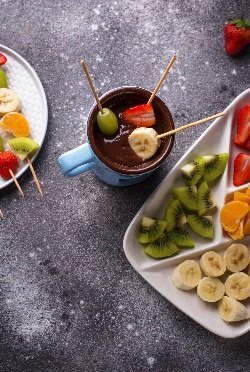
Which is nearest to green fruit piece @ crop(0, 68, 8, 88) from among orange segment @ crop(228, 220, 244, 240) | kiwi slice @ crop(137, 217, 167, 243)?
kiwi slice @ crop(137, 217, 167, 243)

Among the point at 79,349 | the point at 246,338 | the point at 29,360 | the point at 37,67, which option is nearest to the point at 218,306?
the point at 246,338

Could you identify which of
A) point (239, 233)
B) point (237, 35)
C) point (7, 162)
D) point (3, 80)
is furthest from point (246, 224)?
point (3, 80)

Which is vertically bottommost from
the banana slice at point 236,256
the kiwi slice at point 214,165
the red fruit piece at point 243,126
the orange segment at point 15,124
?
the banana slice at point 236,256

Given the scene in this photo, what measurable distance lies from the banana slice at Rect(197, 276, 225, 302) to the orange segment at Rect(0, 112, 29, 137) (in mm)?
616

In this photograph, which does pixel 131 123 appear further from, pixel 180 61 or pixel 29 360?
pixel 29 360

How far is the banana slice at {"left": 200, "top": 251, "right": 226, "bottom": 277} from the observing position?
64.9 inches

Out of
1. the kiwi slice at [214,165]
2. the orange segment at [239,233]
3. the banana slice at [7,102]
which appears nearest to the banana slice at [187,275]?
the orange segment at [239,233]

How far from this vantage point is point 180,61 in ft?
5.86

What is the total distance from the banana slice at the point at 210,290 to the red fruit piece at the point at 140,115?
1.47 feet

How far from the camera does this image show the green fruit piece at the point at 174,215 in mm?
1647

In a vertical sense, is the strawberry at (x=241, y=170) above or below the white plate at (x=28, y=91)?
below

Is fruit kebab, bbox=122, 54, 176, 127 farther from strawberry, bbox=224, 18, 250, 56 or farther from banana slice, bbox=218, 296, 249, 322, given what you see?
banana slice, bbox=218, 296, 249, 322

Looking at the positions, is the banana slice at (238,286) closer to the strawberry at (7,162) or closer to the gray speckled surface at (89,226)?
the gray speckled surface at (89,226)

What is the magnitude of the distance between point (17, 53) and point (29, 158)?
303mm
